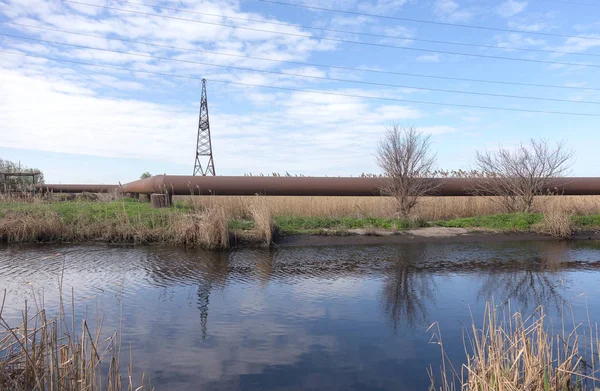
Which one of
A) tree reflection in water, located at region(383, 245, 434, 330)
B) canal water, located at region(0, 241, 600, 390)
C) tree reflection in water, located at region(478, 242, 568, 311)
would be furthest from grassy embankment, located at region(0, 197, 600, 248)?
tree reflection in water, located at region(478, 242, 568, 311)

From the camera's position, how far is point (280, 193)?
16.4 m

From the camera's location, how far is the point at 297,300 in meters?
7.36

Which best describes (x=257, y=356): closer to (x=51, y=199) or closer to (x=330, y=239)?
(x=330, y=239)

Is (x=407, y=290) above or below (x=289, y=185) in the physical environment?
below

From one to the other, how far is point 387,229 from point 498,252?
3572 millimetres

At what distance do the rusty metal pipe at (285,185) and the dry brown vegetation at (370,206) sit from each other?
406 millimetres

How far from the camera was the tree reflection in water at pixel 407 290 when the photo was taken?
258 inches

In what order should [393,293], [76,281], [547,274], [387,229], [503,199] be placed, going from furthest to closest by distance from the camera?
1. [503,199]
2. [387,229]
3. [547,274]
4. [76,281]
5. [393,293]

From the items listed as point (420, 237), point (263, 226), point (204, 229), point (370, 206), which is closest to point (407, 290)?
point (263, 226)

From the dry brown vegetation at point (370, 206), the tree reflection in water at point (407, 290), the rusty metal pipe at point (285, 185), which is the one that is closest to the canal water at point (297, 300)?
the tree reflection in water at point (407, 290)

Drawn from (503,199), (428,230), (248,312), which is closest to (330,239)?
(428,230)

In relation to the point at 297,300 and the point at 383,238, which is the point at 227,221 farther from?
the point at 297,300

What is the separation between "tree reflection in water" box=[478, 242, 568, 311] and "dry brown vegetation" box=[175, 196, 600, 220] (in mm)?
5631

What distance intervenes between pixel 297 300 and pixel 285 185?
9.24 m
